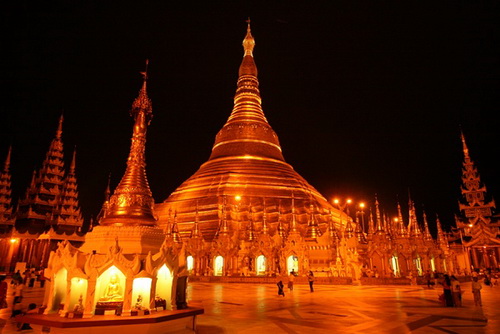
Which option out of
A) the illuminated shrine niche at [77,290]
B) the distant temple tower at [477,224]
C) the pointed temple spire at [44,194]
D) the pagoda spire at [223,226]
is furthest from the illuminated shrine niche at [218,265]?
the distant temple tower at [477,224]

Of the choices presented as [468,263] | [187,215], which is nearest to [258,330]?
[187,215]

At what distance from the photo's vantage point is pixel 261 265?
1254 inches

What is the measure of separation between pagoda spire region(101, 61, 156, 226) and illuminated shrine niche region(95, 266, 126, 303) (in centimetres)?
171

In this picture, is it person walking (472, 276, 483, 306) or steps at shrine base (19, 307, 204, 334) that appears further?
person walking (472, 276, 483, 306)

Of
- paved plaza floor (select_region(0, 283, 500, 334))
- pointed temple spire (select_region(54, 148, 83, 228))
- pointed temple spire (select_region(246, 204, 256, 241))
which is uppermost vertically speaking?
pointed temple spire (select_region(54, 148, 83, 228))

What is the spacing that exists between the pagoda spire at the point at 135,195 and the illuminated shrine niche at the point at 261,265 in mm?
22612

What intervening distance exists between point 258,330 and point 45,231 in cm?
3846

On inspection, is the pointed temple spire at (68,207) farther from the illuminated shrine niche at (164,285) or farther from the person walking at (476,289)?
the person walking at (476,289)

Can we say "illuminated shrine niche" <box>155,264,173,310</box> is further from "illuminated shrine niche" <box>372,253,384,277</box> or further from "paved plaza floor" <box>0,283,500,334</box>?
"illuminated shrine niche" <box>372,253,384,277</box>

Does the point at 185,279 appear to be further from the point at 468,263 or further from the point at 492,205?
the point at 492,205

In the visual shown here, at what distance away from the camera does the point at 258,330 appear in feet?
27.6

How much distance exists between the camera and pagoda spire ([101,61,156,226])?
984 cm

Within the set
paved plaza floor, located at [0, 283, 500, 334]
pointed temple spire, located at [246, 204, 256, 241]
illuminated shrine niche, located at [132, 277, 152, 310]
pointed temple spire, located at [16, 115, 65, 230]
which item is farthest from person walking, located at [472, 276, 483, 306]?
pointed temple spire, located at [16, 115, 65, 230]

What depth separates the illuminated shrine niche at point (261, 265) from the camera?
3155cm
